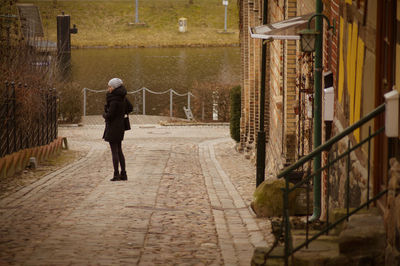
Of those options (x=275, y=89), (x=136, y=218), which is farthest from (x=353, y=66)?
(x=275, y=89)

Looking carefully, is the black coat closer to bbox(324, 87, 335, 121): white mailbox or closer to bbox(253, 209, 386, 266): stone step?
bbox(324, 87, 335, 121): white mailbox

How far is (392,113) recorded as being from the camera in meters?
5.77

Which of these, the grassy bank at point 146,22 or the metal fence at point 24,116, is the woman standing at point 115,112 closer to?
the metal fence at point 24,116

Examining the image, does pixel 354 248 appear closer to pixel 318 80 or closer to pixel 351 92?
pixel 351 92

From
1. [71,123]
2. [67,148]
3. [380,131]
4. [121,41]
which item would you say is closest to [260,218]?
[380,131]

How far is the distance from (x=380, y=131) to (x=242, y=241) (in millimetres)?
2936

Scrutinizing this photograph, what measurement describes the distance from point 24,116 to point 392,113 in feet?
40.6

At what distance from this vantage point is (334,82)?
9.30 m

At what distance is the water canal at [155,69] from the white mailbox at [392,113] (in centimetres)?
3308

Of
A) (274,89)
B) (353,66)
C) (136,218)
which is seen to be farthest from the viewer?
(274,89)

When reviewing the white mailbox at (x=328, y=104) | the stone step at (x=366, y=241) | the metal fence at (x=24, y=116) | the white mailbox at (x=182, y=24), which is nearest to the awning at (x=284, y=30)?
the white mailbox at (x=328, y=104)

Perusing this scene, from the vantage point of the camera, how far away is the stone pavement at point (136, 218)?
778 cm

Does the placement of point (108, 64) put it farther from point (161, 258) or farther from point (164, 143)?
point (161, 258)

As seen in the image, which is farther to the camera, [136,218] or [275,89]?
[275,89]
